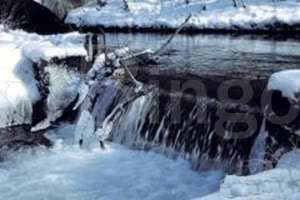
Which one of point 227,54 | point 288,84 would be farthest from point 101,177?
point 227,54

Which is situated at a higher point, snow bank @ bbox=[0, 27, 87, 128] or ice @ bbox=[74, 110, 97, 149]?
snow bank @ bbox=[0, 27, 87, 128]

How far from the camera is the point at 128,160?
704 centimetres

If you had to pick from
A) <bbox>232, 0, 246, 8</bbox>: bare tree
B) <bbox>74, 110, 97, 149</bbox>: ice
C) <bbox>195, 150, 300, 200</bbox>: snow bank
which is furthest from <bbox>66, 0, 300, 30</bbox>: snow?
<bbox>195, 150, 300, 200</bbox>: snow bank

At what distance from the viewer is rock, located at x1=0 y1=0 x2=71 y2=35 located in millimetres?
15023

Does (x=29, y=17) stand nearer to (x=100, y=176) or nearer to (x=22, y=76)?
(x=22, y=76)

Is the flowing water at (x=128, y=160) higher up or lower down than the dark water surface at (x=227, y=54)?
lower down

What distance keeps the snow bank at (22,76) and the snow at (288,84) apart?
5006 mm

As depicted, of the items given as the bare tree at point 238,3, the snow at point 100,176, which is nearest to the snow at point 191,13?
the bare tree at point 238,3

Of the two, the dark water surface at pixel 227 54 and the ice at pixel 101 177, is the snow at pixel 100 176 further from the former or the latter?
the dark water surface at pixel 227 54

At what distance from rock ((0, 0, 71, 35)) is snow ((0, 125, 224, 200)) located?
8.26 meters

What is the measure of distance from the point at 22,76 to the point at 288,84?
5915 mm

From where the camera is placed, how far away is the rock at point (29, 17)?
15.0 meters

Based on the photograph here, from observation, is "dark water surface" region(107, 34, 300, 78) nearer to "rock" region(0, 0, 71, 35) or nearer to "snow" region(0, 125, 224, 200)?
"rock" region(0, 0, 71, 35)

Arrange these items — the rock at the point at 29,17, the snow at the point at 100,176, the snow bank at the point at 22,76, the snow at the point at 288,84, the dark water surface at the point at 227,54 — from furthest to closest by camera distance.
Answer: the rock at the point at 29,17 → the dark water surface at the point at 227,54 → the snow bank at the point at 22,76 → the snow at the point at 100,176 → the snow at the point at 288,84
